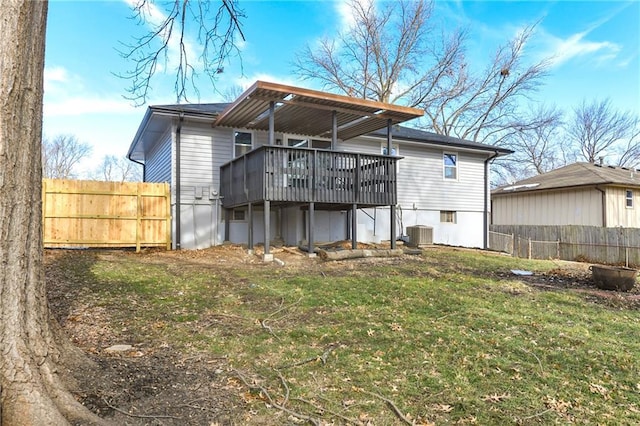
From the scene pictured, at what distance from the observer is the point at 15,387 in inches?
86.2

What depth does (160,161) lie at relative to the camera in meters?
13.5

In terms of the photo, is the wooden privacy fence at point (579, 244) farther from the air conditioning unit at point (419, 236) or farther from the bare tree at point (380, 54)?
the bare tree at point (380, 54)

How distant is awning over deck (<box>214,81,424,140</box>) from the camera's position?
30.1 ft

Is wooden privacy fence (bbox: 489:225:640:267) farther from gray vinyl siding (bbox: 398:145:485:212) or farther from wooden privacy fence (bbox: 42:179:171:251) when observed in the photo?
wooden privacy fence (bbox: 42:179:171:251)

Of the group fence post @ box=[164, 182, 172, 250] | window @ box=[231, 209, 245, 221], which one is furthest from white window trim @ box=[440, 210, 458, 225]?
fence post @ box=[164, 182, 172, 250]

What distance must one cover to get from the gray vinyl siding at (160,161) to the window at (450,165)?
420 inches

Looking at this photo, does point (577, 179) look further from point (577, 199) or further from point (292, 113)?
point (292, 113)

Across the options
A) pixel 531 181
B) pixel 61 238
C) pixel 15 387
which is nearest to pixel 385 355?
pixel 15 387

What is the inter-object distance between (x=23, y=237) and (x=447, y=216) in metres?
15.5

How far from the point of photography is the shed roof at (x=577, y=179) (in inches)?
735

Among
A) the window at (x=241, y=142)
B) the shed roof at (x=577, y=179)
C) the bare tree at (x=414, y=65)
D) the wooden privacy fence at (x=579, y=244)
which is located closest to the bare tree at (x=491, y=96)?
the bare tree at (x=414, y=65)

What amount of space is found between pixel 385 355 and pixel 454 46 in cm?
2776

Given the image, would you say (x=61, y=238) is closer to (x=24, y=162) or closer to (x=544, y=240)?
(x=24, y=162)

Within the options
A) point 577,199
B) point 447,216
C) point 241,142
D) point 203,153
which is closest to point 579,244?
point 577,199
